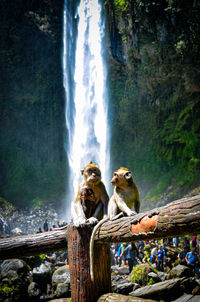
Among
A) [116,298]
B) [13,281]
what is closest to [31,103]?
[13,281]

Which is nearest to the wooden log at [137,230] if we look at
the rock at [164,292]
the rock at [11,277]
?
the rock at [164,292]

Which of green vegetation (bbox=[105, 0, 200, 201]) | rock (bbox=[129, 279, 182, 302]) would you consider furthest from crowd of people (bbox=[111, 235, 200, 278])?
green vegetation (bbox=[105, 0, 200, 201])

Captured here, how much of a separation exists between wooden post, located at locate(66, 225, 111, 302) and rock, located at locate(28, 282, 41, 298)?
4085 mm

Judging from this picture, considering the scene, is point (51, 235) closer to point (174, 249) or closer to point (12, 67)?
point (174, 249)

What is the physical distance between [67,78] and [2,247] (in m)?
22.3

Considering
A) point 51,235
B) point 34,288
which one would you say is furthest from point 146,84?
point 51,235

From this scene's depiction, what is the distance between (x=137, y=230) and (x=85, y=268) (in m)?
0.83

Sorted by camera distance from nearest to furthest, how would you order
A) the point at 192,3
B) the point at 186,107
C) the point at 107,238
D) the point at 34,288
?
the point at 107,238, the point at 34,288, the point at 192,3, the point at 186,107

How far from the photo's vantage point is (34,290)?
5.78m

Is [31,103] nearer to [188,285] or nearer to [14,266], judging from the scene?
[14,266]

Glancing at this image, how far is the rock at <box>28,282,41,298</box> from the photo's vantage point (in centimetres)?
564

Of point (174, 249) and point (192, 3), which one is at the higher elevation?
point (192, 3)

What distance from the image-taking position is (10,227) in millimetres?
16969

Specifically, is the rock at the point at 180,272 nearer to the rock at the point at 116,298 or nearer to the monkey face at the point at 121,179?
the monkey face at the point at 121,179
